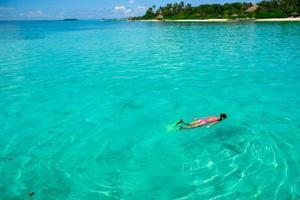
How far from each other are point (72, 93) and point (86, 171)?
29.5 ft

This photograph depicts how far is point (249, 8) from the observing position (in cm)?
12194

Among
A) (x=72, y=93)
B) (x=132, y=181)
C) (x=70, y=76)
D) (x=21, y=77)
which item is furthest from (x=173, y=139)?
(x=21, y=77)

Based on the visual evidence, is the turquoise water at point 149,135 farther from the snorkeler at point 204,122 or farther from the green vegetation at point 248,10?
the green vegetation at point 248,10

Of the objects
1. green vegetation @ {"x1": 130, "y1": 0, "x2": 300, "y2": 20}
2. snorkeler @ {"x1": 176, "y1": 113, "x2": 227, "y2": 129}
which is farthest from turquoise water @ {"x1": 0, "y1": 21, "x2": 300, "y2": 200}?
green vegetation @ {"x1": 130, "y1": 0, "x2": 300, "y2": 20}

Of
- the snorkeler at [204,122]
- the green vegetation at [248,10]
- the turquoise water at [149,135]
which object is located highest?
the green vegetation at [248,10]

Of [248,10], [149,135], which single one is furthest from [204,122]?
[248,10]

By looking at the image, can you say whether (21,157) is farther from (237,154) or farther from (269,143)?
(269,143)

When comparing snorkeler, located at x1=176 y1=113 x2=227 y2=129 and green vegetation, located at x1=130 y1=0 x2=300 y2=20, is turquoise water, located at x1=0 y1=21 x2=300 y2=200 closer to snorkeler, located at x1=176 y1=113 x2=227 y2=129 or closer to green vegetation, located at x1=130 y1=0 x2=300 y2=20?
snorkeler, located at x1=176 y1=113 x2=227 y2=129

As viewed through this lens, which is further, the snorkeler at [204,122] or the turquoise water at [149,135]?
the snorkeler at [204,122]

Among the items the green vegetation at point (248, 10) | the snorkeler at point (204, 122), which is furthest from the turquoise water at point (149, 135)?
the green vegetation at point (248, 10)

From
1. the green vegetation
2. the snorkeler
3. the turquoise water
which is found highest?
the green vegetation

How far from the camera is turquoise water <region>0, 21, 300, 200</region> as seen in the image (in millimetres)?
8195

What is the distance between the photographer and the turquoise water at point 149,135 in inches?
323

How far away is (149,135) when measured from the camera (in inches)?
454
